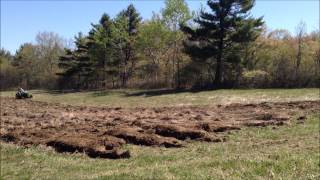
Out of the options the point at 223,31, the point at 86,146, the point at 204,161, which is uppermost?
the point at 223,31

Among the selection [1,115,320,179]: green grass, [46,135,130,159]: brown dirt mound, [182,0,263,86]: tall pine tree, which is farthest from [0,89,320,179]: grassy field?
[182,0,263,86]: tall pine tree

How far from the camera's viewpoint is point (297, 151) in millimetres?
13688

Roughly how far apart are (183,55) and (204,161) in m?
62.5

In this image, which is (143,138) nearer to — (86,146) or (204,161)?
(86,146)

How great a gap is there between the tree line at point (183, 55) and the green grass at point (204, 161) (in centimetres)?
3694

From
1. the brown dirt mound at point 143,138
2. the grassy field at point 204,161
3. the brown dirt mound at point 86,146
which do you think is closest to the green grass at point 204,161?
the grassy field at point 204,161

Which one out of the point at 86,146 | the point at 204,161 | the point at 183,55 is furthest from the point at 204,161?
the point at 183,55

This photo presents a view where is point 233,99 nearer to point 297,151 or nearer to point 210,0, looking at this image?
point 210,0

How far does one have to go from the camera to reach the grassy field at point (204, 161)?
1034 cm

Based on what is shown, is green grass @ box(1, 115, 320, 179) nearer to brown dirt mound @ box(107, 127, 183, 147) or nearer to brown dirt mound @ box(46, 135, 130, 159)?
brown dirt mound @ box(46, 135, 130, 159)

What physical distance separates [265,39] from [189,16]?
1067 centimetres

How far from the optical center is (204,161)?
12242mm

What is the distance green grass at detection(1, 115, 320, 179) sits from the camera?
406 inches

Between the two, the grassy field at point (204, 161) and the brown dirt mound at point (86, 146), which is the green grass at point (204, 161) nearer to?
the grassy field at point (204, 161)
